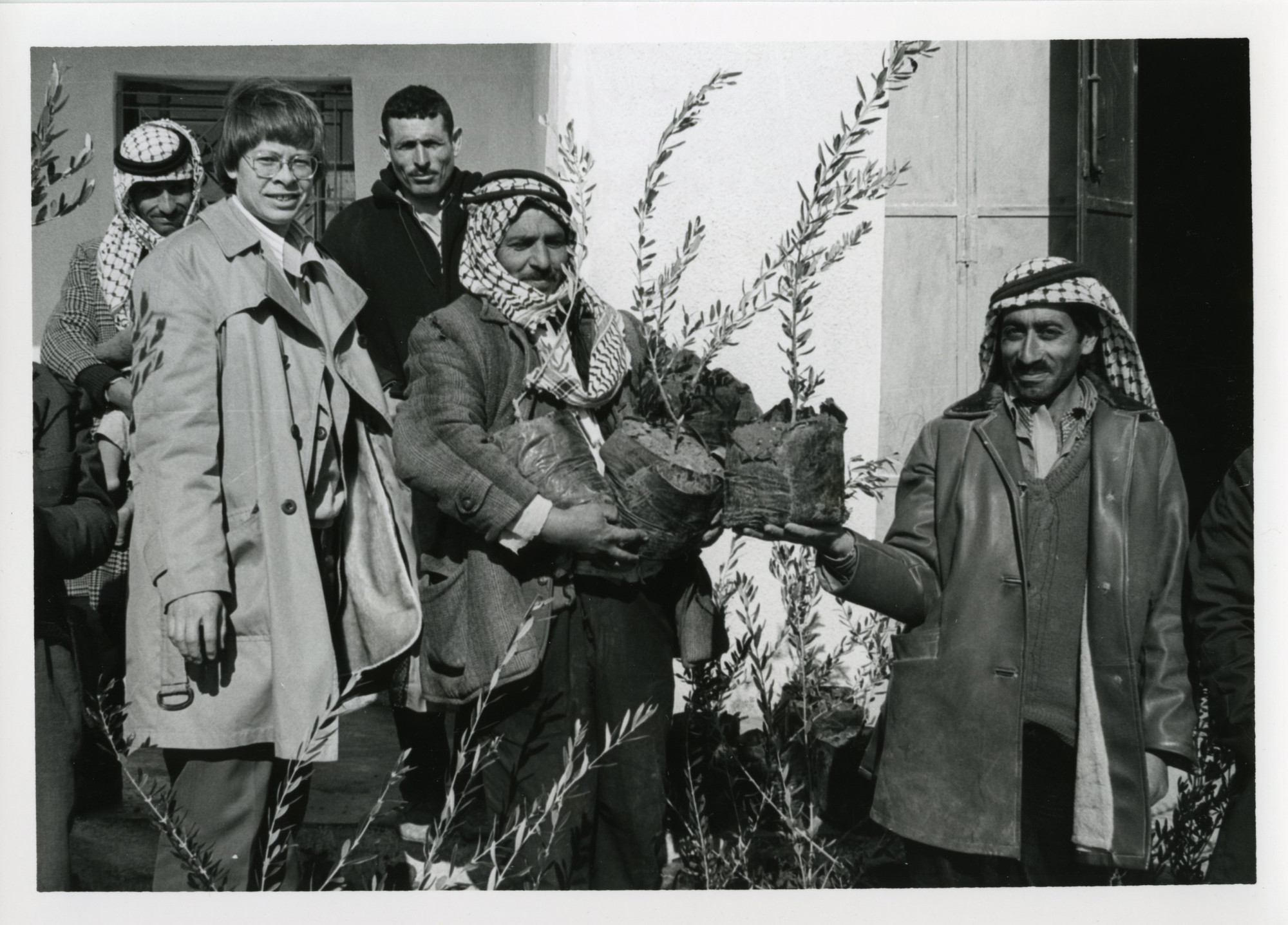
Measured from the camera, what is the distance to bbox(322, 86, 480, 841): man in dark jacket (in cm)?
411

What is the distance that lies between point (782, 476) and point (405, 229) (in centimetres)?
140

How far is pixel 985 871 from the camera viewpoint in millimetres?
4062

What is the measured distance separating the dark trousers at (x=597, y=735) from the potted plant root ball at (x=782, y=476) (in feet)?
1.35

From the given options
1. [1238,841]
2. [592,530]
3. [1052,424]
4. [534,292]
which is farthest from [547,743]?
[1238,841]

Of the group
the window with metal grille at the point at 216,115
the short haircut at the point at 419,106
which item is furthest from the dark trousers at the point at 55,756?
the short haircut at the point at 419,106

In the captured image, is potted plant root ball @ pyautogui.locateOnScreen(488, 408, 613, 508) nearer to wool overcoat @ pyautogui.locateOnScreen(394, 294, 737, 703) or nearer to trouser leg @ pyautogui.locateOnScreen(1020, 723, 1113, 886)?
wool overcoat @ pyautogui.locateOnScreen(394, 294, 737, 703)

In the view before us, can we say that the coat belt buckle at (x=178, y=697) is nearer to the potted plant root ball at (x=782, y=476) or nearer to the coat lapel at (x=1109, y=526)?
the potted plant root ball at (x=782, y=476)

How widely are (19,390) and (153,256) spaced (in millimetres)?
630

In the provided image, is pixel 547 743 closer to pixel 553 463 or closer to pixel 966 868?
pixel 553 463

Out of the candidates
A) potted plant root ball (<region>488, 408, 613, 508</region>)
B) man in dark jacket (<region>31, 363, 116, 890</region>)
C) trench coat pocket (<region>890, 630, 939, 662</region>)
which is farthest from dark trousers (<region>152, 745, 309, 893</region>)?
trench coat pocket (<region>890, 630, 939, 662</region>)

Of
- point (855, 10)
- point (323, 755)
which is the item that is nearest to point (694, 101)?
point (855, 10)

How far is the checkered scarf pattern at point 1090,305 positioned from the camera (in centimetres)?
389

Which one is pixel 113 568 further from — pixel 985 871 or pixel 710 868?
pixel 985 871

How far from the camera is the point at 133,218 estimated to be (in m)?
4.12
